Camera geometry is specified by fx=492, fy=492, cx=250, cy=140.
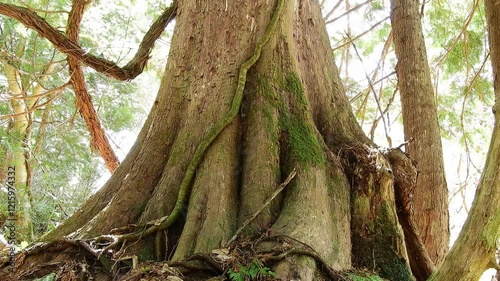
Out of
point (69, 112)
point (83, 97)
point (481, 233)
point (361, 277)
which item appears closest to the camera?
point (481, 233)

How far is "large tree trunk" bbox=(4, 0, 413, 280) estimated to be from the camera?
2318mm

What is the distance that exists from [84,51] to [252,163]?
236cm

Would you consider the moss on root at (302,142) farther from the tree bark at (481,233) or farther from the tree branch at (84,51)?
the tree branch at (84,51)

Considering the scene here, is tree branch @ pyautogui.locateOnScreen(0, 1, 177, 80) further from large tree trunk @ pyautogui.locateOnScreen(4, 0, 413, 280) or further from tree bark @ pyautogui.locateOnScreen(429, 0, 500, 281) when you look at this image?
tree bark @ pyautogui.locateOnScreen(429, 0, 500, 281)

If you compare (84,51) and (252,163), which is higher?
(84,51)

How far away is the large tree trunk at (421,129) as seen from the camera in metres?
3.95

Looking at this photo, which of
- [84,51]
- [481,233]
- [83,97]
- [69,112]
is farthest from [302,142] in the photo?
[69,112]

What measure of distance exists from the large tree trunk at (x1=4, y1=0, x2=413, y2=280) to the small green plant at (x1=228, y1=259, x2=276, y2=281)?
0.21 feet

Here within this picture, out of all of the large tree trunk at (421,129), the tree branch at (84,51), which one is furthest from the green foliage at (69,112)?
the large tree trunk at (421,129)

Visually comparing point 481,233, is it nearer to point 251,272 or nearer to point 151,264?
point 251,272

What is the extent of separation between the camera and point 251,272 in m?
1.87

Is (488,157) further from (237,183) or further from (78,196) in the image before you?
(78,196)

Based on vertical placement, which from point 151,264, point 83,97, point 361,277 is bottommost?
point 151,264

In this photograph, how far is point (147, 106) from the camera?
9.69 m
